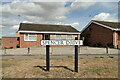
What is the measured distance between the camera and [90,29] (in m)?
23.5

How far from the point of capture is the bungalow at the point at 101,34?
18.8m

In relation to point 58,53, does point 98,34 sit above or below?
above

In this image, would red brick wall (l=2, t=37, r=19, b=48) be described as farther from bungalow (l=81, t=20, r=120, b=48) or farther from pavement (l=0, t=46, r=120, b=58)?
bungalow (l=81, t=20, r=120, b=48)

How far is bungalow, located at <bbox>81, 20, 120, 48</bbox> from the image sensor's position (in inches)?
738

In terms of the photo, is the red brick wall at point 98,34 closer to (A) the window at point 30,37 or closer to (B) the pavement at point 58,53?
(B) the pavement at point 58,53

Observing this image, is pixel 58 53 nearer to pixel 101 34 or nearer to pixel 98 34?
pixel 101 34

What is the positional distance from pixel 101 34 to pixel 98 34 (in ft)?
2.24

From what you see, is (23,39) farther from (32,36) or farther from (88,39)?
(88,39)

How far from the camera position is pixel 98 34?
21.3 meters

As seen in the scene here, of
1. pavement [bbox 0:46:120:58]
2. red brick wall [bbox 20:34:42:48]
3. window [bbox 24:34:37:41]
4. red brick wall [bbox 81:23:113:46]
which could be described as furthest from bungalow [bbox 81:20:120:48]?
window [bbox 24:34:37:41]

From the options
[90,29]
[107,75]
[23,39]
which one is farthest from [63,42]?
[90,29]

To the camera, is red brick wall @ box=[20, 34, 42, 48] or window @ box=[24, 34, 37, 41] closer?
red brick wall @ box=[20, 34, 42, 48]

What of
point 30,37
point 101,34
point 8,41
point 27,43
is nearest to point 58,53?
point 27,43

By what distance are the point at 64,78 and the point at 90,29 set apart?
2031 cm
